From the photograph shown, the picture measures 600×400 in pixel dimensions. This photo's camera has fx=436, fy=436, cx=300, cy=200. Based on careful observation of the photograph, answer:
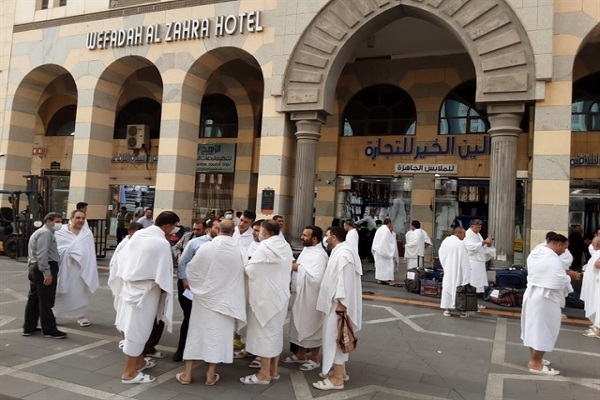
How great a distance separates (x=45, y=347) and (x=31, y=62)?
14773mm

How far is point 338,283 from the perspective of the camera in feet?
15.7

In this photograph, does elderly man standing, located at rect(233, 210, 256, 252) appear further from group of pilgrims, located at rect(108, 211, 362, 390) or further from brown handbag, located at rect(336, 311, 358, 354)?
brown handbag, located at rect(336, 311, 358, 354)

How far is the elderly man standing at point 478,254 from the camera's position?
9.47 meters

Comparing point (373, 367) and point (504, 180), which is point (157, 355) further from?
point (504, 180)

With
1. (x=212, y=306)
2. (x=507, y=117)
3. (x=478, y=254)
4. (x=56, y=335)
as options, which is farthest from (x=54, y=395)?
(x=507, y=117)

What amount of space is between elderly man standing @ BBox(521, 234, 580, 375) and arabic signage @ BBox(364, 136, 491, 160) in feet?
31.3

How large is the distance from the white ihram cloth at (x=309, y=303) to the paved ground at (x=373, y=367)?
0.41m

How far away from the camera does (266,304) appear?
16.0 feet

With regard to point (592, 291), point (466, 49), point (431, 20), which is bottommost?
point (592, 291)

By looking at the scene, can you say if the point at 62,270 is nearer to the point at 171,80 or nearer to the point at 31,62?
the point at 171,80

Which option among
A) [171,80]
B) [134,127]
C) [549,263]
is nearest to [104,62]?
[171,80]

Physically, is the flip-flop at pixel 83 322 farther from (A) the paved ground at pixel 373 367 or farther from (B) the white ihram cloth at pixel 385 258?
(B) the white ihram cloth at pixel 385 258

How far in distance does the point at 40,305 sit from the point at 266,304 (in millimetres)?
3505

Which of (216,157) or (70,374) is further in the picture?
(216,157)
